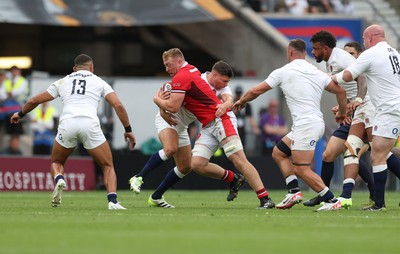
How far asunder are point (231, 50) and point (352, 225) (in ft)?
65.7

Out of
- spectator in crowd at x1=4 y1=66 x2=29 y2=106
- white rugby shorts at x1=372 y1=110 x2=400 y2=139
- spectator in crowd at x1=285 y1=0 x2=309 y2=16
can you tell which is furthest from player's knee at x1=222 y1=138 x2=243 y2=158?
spectator in crowd at x1=285 y1=0 x2=309 y2=16

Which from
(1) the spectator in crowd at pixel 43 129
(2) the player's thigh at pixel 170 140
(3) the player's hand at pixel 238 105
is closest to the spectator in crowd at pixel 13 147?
(1) the spectator in crowd at pixel 43 129

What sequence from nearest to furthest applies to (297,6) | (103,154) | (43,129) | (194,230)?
1. (194,230)
2. (103,154)
3. (43,129)
4. (297,6)

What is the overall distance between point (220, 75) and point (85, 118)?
81.1 inches

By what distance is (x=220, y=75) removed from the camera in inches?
641

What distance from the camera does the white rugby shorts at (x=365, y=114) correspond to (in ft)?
52.6

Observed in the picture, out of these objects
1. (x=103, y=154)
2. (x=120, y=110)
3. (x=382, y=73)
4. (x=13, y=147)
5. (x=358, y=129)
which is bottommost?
(x=103, y=154)

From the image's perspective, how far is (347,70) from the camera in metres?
15.1

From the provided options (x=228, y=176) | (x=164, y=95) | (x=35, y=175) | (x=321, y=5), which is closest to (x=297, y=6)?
(x=321, y=5)

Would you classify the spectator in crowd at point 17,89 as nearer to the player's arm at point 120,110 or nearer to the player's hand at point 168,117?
the player's hand at point 168,117

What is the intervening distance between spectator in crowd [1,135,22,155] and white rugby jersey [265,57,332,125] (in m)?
12.0

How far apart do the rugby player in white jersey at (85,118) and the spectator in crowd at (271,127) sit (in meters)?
11.4

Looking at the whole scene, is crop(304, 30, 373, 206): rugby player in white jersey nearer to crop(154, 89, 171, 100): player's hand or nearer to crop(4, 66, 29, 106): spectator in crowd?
crop(154, 89, 171, 100): player's hand

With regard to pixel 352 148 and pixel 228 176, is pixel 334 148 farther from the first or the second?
pixel 228 176
